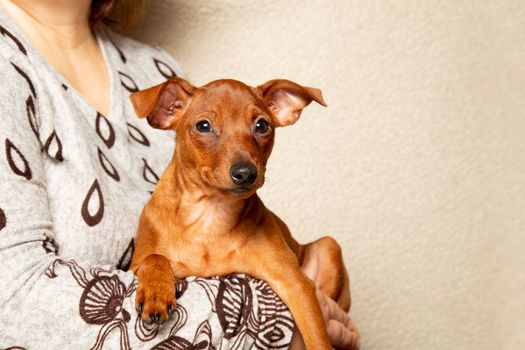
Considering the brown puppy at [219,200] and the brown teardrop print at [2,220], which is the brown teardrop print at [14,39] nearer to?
the brown puppy at [219,200]

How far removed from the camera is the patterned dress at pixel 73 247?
1464 millimetres

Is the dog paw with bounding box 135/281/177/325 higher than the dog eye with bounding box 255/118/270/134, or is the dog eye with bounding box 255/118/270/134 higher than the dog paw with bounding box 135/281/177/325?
the dog eye with bounding box 255/118/270/134

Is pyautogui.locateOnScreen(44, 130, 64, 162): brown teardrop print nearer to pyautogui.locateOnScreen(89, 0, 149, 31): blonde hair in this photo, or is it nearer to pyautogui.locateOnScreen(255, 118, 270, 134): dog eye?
pyautogui.locateOnScreen(255, 118, 270, 134): dog eye

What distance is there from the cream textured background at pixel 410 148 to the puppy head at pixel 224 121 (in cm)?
79

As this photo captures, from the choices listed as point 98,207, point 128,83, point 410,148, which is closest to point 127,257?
point 98,207

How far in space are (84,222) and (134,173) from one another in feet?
1.26

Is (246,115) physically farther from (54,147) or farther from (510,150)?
(510,150)

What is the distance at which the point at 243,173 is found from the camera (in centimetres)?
160

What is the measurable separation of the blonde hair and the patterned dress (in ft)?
1.85

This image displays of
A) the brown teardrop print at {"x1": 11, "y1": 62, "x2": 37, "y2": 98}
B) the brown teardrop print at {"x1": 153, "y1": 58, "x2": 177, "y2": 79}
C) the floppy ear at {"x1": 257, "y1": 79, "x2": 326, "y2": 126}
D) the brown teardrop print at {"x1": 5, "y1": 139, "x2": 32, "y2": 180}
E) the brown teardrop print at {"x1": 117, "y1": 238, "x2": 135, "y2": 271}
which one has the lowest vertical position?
the brown teardrop print at {"x1": 117, "y1": 238, "x2": 135, "y2": 271}

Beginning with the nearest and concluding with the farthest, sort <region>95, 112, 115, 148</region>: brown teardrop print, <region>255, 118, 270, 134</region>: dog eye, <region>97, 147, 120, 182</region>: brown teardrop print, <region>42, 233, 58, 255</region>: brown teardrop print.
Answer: <region>42, 233, 58, 255</region>: brown teardrop print
<region>255, 118, 270, 134</region>: dog eye
<region>97, 147, 120, 182</region>: brown teardrop print
<region>95, 112, 115, 148</region>: brown teardrop print

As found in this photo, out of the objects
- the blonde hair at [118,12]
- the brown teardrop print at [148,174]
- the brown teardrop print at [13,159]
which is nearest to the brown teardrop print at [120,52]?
the blonde hair at [118,12]

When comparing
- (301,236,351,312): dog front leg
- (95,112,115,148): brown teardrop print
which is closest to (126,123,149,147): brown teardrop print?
(95,112,115,148): brown teardrop print

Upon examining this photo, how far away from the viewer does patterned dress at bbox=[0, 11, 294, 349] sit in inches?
57.6
